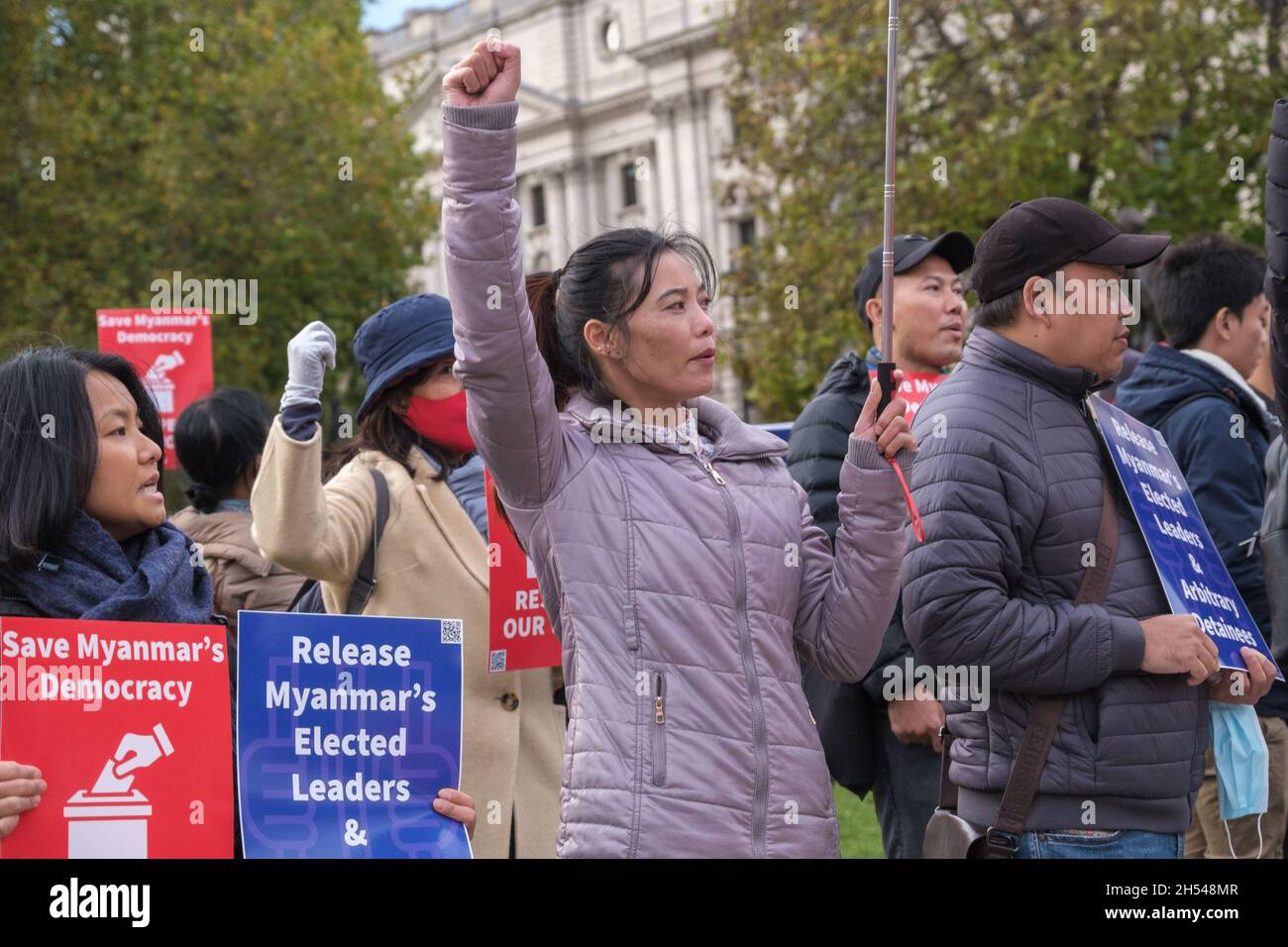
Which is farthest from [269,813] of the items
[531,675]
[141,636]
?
[531,675]

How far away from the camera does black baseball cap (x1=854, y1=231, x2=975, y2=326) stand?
527 cm

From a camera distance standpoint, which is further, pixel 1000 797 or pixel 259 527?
pixel 259 527

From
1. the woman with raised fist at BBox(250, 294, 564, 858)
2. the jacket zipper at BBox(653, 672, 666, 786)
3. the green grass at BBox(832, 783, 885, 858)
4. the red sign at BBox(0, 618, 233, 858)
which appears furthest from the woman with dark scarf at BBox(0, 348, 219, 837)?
the green grass at BBox(832, 783, 885, 858)

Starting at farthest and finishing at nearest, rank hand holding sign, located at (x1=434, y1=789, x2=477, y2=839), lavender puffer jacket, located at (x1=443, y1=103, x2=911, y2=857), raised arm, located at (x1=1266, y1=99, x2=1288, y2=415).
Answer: hand holding sign, located at (x1=434, y1=789, x2=477, y2=839) → lavender puffer jacket, located at (x1=443, y1=103, x2=911, y2=857) → raised arm, located at (x1=1266, y1=99, x2=1288, y2=415)

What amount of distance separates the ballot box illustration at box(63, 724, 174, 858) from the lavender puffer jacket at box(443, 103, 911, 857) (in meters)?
0.78

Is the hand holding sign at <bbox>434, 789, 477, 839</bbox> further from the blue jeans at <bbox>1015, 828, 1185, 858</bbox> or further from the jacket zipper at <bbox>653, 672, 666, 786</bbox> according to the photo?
the blue jeans at <bbox>1015, 828, 1185, 858</bbox>

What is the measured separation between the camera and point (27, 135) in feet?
71.2

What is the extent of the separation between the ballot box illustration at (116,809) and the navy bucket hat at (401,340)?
4.47 feet

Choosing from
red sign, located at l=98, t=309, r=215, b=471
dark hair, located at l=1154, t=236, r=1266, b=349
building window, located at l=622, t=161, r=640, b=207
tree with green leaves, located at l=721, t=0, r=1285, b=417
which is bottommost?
dark hair, located at l=1154, t=236, r=1266, b=349

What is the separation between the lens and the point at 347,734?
11.4 ft

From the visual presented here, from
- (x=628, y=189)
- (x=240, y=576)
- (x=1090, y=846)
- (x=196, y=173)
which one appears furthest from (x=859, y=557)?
(x=628, y=189)

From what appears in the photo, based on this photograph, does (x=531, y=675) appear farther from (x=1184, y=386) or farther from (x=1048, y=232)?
(x=1184, y=386)
